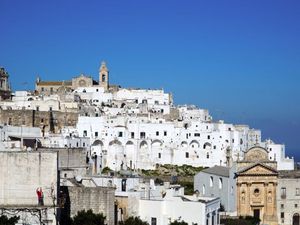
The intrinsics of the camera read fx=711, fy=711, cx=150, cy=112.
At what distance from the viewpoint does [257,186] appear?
49.6 meters

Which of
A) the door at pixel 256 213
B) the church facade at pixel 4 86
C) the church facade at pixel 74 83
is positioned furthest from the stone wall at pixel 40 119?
the door at pixel 256 213

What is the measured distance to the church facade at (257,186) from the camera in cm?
4875

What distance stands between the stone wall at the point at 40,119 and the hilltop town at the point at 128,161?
0.11m

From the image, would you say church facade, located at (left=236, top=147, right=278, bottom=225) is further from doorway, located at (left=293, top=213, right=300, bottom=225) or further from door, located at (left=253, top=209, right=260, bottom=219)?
doorway, located at (left=293, top=213, right=300, bottom=225)

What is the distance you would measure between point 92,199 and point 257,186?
19359mm

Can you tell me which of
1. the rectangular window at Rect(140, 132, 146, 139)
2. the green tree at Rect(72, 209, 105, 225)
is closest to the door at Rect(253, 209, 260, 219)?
the green tree at Rect(72, 209, 105, 225)

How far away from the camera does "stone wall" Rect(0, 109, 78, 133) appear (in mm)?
75125

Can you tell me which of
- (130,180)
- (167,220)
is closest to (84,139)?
(130,180)

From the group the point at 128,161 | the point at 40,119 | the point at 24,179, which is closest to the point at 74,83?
the point at 40,119

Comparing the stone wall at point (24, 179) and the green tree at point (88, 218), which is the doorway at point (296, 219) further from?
the stone wall at point (24, 179)

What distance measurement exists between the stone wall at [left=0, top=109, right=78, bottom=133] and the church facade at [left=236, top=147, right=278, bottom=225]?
30696mm

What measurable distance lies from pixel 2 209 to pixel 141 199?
28.6 feet

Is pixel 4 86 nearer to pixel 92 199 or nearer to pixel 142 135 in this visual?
pixel 142 135

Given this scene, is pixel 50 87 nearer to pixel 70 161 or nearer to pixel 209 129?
pixel 209 129
